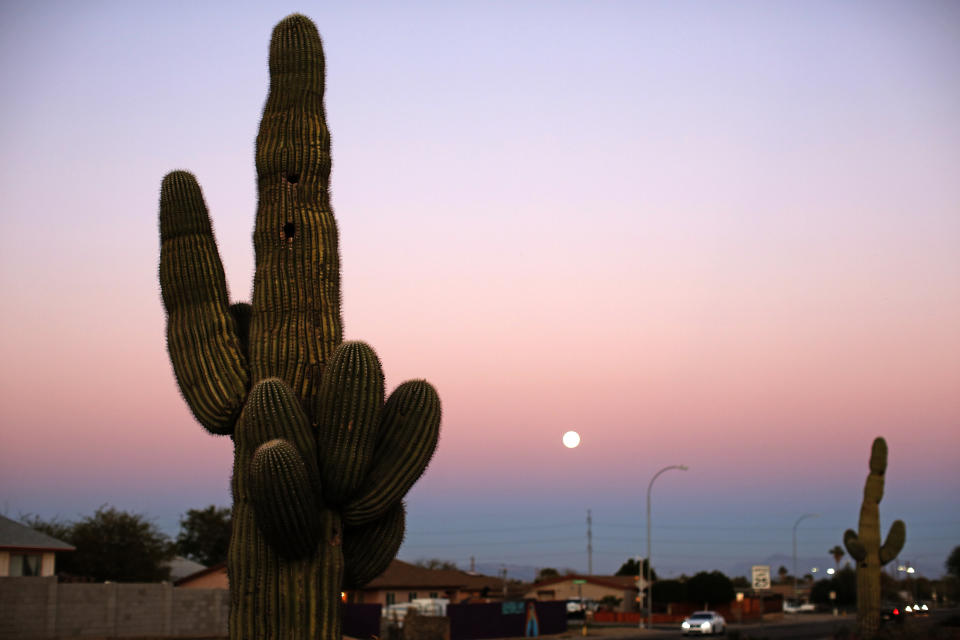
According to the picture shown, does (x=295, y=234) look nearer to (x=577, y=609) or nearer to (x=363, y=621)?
(x=363, y=621)

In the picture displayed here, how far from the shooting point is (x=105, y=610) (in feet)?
107

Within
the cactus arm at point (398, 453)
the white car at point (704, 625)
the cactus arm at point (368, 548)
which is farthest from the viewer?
the white car at point (704, 625)

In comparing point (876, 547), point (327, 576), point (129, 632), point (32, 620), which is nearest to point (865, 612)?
point (876, 547)

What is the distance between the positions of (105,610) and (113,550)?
23.6 meters

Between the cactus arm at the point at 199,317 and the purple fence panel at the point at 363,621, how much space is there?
1228 inches

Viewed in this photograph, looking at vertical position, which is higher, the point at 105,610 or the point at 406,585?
the point at 105,610

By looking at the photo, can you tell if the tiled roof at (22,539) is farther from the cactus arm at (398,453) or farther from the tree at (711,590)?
the tree at (711,590)

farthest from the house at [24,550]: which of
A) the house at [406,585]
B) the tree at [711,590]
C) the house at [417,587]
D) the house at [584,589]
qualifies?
the house at [584,589]

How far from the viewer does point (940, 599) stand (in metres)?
118

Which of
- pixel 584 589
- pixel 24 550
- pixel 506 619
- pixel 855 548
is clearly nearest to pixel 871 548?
pixel 855 548

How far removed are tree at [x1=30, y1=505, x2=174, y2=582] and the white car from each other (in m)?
28.4

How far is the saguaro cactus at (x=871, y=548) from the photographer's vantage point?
1435 inches

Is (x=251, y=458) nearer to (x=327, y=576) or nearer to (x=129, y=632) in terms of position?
(x=327, y=576)

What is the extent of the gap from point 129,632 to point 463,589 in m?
33.5
